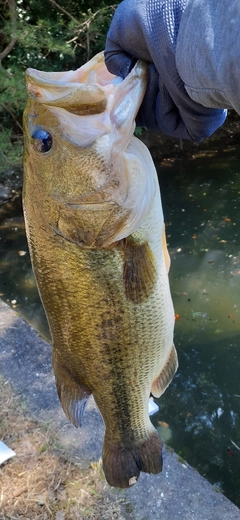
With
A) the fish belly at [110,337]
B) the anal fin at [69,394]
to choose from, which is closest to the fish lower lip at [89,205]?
the fish belly at [110,337]

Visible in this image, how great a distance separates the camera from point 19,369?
3.23 m

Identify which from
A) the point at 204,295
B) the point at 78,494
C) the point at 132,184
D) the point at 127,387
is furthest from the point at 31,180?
the point at 204,295

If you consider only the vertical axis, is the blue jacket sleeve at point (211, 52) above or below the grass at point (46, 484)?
above

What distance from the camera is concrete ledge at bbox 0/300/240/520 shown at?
238 centimetres

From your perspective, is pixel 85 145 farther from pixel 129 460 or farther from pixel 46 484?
pixel 46 484

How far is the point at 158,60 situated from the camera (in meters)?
1.27

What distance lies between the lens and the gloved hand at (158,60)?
1.24 meters

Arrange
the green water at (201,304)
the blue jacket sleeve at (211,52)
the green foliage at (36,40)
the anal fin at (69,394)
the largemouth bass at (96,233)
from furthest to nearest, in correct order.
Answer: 1. the green foliage at (36,40)
2. the green water at (201,304)
3. the anal fin at (69,394)
4. the largemouth bass at (96,233)
5. the blue jacket sleeve at (211,52)

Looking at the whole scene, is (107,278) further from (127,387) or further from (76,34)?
(76,34)

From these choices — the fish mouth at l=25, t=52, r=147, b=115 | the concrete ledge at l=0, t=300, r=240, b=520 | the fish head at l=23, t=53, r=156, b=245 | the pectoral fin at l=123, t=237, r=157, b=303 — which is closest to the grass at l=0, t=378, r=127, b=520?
the concrete ledge at l=0, t=300, r=240, b=520

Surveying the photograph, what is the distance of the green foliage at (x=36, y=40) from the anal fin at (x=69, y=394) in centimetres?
457

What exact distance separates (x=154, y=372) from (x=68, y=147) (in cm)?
90

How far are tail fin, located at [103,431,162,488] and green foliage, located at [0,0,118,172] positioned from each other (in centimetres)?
467

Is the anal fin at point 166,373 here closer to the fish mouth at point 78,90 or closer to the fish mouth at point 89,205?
the fish mouth at point 89,205
